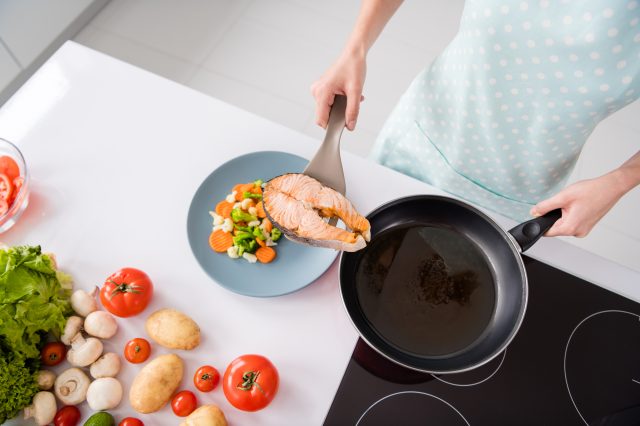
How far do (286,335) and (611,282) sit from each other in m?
0.62

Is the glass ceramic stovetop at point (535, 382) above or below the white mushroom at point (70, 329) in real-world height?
above

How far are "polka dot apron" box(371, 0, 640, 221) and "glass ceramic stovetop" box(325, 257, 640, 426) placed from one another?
1.09ft

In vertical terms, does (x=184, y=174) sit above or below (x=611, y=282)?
below

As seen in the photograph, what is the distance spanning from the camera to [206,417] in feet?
2.39

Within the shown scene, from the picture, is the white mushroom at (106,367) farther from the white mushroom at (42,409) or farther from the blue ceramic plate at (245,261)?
the blue ceramic plate at (245,261)

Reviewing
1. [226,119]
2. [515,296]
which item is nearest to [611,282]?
[515,296]

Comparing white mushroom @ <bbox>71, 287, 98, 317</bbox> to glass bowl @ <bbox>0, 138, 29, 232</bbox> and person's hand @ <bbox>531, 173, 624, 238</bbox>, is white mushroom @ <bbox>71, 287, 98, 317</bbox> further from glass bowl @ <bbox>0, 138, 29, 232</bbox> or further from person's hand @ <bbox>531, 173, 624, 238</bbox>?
person's hand @ <bbox>531, 173, 624, 238</bbox>

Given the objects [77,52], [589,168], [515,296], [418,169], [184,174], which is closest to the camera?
[515,296]

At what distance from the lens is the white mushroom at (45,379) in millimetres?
775

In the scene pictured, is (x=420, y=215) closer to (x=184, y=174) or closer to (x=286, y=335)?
(x=286, y=335)

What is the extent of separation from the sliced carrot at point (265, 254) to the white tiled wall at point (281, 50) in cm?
112

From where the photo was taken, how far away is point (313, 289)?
859 mm

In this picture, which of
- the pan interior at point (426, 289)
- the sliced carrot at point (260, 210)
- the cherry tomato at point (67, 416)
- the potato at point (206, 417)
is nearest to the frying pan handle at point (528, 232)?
the pan interior at point (426, 289)

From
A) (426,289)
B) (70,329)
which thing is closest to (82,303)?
(70,329)
